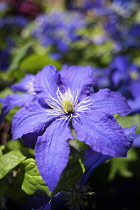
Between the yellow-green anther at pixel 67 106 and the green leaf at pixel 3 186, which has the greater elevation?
the yellow-green anther at pixel 67 106

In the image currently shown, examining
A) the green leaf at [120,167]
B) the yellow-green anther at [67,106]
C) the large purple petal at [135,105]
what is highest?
the yellow-green anther at [67,106]

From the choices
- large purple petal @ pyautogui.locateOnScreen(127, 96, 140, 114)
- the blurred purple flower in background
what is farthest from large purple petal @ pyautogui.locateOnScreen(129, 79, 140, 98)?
the blurred purple flower in background

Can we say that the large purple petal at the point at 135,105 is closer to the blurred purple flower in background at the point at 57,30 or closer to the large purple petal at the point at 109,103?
the large purple petal at the point at 109,103

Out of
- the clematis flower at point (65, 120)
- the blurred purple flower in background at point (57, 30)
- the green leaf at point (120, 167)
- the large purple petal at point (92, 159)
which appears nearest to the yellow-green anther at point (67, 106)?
the clematis flower at point (65, 120)

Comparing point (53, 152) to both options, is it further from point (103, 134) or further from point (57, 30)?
point (57, 30)

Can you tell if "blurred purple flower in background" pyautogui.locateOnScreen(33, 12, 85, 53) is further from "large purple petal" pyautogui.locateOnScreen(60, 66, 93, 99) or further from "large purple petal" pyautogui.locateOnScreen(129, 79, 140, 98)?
"large purple petal" pyautogui.locateOnScreen(60, 66, 93, 99)
